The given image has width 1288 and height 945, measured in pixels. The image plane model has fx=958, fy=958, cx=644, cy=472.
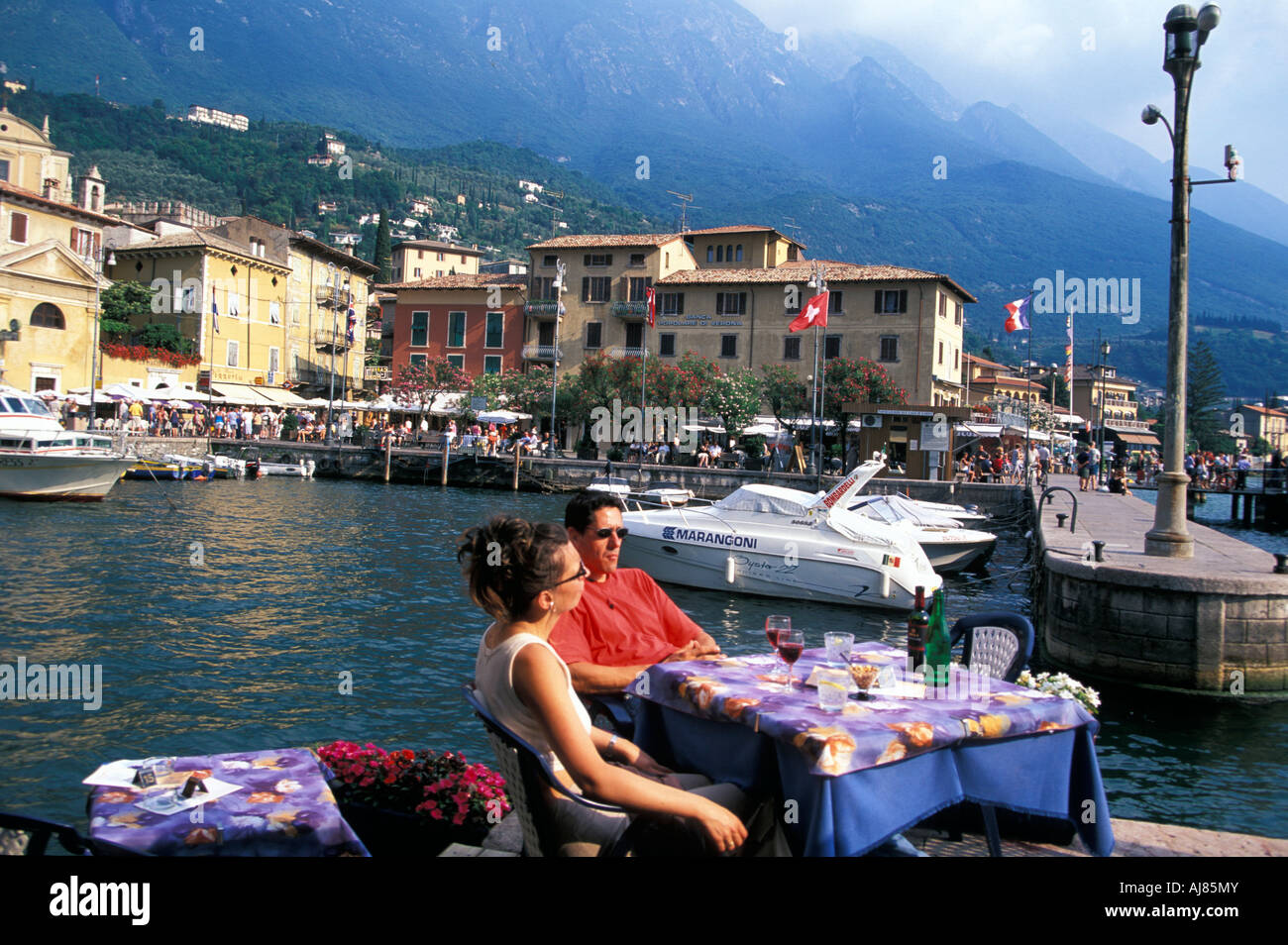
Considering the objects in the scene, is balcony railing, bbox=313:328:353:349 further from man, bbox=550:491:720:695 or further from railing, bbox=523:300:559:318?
man, bbox=550:491:720:695

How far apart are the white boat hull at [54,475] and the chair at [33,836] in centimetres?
3015

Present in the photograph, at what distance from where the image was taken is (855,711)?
3.45m

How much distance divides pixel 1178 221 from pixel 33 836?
1361 centimetres

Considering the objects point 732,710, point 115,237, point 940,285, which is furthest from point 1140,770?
point 115,237

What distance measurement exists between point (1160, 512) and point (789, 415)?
1415 inches

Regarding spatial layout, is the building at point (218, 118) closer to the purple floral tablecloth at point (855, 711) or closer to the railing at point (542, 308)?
the railing at point (542, 308)

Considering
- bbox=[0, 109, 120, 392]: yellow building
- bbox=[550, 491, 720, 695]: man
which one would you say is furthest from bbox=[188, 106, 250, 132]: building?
bbox=[550, 491, 720, 695]: man

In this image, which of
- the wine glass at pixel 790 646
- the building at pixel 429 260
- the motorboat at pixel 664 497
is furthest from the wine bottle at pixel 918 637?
the building at pixel 429 260

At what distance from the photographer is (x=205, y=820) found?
3.16 m

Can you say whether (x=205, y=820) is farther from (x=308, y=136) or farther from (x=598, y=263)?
(x=308, y=136)

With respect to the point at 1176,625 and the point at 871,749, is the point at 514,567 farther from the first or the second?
the point at 1176,625

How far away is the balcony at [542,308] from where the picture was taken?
196 feet

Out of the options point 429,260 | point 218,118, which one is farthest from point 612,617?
point 218,118
